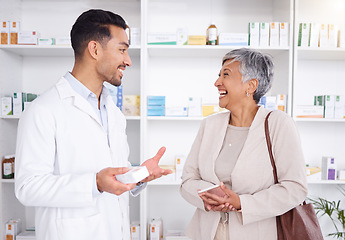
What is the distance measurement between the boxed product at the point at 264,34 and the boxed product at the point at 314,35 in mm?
373

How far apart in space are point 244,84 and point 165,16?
1691 millimetres

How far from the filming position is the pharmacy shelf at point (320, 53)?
8.84 feet

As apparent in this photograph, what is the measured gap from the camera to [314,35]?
2715mm

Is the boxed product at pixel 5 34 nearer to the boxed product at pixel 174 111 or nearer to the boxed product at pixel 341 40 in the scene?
the boxed product at pixel 174 111

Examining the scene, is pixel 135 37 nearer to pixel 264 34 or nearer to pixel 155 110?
pixel 155 110

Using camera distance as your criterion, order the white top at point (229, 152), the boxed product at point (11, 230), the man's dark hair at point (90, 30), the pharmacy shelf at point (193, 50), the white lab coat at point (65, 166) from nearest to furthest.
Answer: the white lab coat at point (65, 166), the man's dark hair at point (90, 30), the white top at point (229, 152), the pharmacy shelf at point (193, 50), the boxed product at point (11, 230)

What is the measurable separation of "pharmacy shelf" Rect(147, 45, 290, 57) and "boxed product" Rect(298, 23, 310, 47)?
142mm

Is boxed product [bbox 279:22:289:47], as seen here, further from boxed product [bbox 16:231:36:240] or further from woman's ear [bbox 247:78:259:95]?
boxed product [bbox 16:231:36:240]

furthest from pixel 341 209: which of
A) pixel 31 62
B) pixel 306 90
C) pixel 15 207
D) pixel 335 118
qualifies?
pixel 31 62

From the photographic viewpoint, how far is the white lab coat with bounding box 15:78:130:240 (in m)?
1.19

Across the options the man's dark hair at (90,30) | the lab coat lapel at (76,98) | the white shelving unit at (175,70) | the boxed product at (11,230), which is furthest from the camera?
the white shelving unit at (175,70)

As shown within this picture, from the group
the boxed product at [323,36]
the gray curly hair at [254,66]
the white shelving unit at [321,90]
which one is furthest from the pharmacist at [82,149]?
the white shelving unit at [321,90]

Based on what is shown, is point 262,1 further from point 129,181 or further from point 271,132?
point 129,181

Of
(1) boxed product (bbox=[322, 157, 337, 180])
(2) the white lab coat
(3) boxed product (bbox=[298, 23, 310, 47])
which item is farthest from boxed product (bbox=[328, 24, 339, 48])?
(2) the white lab coat
